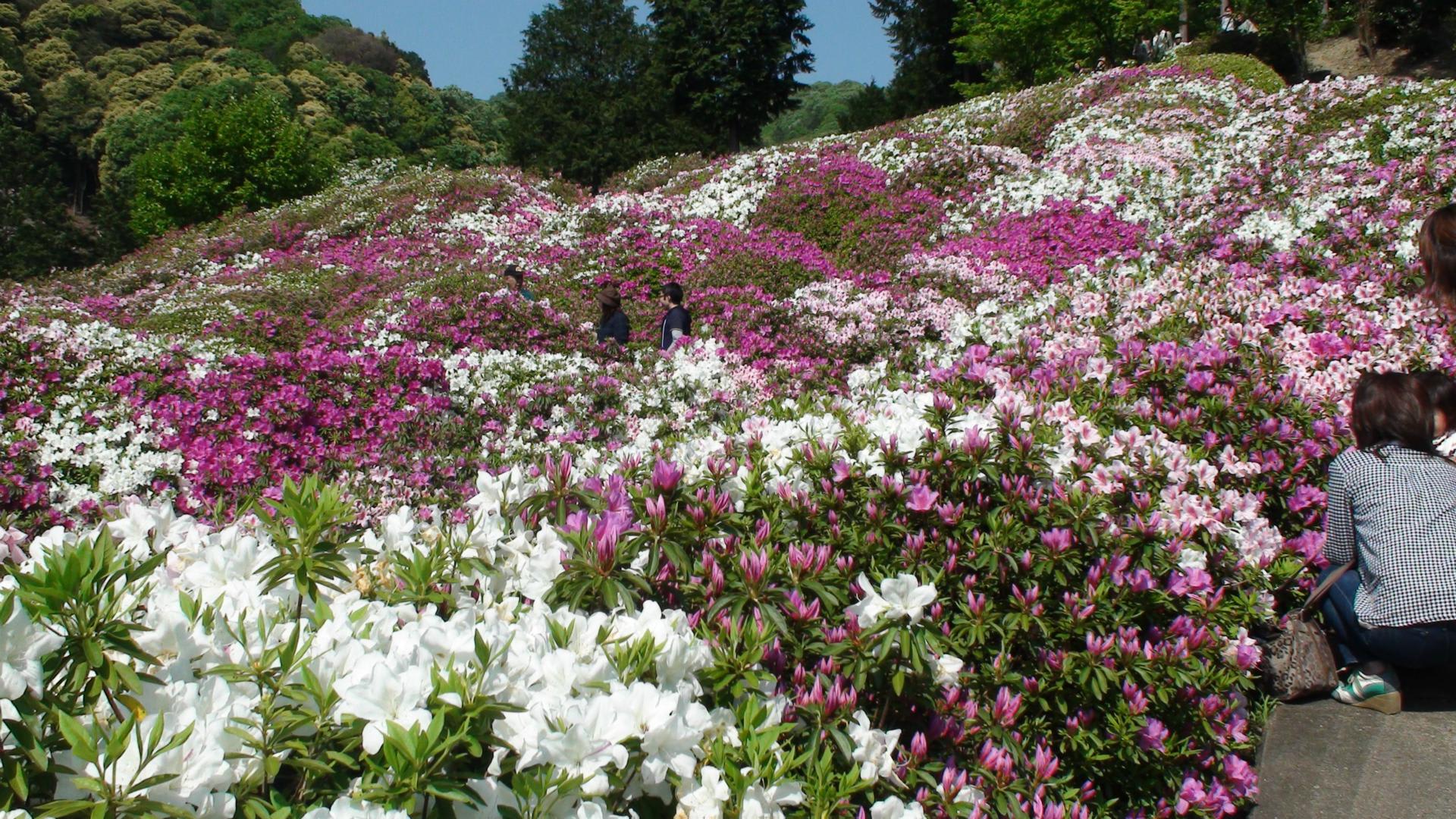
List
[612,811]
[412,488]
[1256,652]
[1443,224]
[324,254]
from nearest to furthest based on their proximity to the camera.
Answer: [612,811] → [1256,652] → [1443,224] → [412,488] → [324,254]

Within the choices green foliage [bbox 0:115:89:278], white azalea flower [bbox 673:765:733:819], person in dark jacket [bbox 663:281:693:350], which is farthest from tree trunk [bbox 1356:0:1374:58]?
green foliage [bbox 0:115:89:278]

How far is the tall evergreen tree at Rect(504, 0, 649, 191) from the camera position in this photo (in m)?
30.8

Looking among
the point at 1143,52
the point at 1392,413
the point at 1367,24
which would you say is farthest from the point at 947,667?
the point at 1143,52

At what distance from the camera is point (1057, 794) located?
2.40 meters

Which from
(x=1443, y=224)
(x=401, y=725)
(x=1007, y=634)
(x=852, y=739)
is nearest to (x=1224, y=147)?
(x=1443, y=224)

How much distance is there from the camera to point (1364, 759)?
284 cm

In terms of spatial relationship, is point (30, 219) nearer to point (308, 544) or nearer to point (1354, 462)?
point (308, 544)

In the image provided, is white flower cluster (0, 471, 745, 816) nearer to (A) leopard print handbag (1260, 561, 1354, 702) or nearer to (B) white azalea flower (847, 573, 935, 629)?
(B) white azalea flower (847, 573, 935, 629)

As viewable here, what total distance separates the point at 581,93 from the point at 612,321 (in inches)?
1072

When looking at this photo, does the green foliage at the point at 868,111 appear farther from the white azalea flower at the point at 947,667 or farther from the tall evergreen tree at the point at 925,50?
the white azalea flower at the point at 947,667

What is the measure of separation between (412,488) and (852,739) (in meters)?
4.11

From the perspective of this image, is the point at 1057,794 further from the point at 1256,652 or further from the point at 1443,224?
the point at 1443,224

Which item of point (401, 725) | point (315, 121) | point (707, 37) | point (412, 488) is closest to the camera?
point (401, 725)

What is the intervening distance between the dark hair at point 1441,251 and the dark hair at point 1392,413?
1493 millimetres
